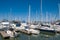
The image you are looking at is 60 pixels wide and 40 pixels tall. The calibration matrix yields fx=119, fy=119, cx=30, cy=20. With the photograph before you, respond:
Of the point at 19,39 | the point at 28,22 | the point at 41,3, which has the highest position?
the point at 41,3

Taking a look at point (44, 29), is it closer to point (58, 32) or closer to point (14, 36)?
point (58, 32)

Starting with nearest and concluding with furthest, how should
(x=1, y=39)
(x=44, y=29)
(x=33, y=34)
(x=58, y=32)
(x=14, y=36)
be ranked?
1. (x=1, y=39)
2. (x=14, y=36)
3. (x=33, y=34)
4. (x=58, y=32)
5. (x=44, y=29)

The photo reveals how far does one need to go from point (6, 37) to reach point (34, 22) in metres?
26.4

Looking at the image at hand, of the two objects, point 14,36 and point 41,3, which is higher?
point 41,3

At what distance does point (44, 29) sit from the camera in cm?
3297

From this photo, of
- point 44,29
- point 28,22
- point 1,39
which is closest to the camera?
point 1,39

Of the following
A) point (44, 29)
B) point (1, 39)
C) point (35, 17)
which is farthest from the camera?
point (35, 17)

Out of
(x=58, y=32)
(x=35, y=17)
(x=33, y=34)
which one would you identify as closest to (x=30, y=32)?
(x=33, y=34)

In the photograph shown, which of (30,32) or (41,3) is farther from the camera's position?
(41,3)

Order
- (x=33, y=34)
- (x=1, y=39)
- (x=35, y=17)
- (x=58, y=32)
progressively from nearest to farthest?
(x=1, y=39)
(x=33, y=34)
(x=58, y=32)
(x=35, y=17)

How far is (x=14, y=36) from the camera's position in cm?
2172

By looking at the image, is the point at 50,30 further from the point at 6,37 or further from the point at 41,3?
the point at 6,37

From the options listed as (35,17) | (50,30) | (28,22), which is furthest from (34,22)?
(50,30)

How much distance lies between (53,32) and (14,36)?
12.3m
